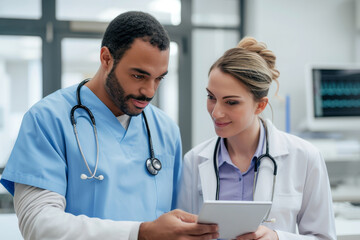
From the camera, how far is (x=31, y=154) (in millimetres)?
1007

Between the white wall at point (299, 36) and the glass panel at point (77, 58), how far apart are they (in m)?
1.26

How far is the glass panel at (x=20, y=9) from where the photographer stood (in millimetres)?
2943

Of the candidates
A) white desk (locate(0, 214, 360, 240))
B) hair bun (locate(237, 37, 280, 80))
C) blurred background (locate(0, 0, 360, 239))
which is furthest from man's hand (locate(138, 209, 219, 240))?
blurred background (locate(0, 0, 360, 239))

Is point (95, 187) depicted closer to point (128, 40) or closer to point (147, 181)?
point (147, 181)

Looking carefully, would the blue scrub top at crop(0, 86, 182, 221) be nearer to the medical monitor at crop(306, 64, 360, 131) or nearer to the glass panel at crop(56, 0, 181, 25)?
the medical monitor at crop(306, 64, 360, 131)

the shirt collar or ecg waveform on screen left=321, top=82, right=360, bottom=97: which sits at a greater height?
ecg waveform on screen left=321, top=82, right=360, bottom=97

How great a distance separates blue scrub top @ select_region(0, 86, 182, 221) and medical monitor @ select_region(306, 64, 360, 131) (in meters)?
1.95

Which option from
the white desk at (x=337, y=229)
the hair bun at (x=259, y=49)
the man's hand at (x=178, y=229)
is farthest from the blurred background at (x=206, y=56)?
the man's hand at (x=178, y=229)

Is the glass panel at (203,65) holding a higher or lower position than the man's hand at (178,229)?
higher

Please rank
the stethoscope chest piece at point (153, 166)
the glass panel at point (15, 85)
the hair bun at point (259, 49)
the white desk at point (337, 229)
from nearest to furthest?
the stethoscope chest piece at point (153, 166)
the hair bun at point (259, 49)
the white desk at point (337, 229)
the glass panel at point (15, 85)

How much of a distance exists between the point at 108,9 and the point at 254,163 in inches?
93.0

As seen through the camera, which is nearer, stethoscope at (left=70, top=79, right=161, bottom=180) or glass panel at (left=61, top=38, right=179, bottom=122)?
stethoscope at (left=70, top=79, right=161, bottom=180)

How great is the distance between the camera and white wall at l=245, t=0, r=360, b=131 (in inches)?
122

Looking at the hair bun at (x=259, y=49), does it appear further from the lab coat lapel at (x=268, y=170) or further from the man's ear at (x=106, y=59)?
the man's ear at (x=106, y=59)
